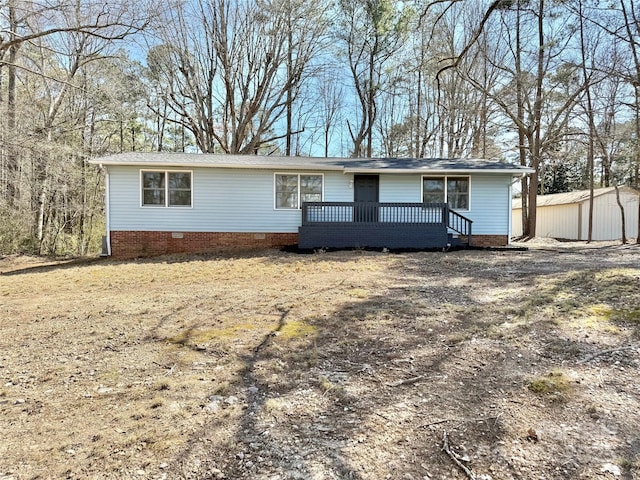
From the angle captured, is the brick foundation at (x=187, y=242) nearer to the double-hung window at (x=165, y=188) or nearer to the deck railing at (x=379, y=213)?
the double-hung window at (x=165, y=188)

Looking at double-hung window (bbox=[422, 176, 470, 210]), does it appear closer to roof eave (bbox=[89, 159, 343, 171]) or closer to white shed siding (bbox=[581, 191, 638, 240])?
roof eave (bbox=[89, 159, 343, 171])

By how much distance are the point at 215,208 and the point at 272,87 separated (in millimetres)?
10229

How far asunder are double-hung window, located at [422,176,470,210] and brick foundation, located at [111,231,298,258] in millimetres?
4529

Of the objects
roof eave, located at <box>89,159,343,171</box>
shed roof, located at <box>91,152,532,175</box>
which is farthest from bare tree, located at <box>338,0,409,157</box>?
roof eave, located at <box>89,159,343,171</box>

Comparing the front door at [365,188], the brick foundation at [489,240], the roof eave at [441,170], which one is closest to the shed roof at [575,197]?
the brick foundation at [489,240]

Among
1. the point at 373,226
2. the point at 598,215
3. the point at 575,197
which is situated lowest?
the point at 373,226

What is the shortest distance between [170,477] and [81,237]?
17.6 meters

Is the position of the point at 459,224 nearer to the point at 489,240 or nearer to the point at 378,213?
the point at 489,240

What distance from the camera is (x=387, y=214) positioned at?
11562mm

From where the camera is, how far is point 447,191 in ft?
40.9

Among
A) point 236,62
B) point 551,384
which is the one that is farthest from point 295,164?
point 551,384

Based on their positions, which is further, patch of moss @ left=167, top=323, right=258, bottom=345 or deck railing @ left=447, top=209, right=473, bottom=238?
deck railing @ left=447, top=209, right=473, bottom=238

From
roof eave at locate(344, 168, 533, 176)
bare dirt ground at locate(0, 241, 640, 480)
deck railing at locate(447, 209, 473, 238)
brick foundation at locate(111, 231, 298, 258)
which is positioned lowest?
bare dirt ground at locate(0, 241, 640, 480)

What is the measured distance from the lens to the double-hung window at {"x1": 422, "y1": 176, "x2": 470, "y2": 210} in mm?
12430
